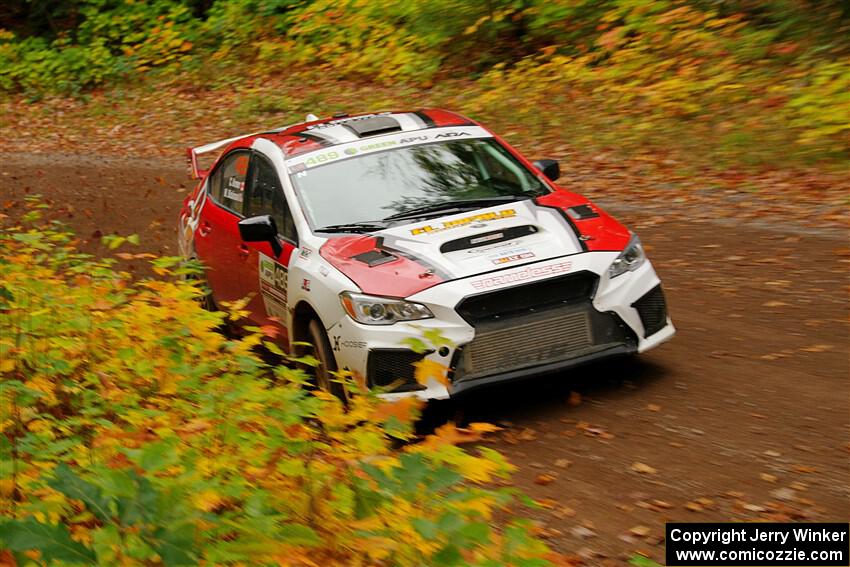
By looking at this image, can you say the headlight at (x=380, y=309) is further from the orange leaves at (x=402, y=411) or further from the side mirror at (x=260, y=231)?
the orange leaves at (x=402, y=411)

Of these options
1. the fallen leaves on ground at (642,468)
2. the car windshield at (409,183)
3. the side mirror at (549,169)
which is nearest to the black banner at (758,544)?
the fallen leaves on ground at (642,468)

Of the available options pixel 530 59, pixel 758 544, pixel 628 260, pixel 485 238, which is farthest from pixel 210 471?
pixel 530 59

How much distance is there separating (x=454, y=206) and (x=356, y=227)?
0.69 meters

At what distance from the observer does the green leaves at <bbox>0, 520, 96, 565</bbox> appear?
9.55 feet

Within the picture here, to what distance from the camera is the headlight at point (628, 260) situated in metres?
6.53

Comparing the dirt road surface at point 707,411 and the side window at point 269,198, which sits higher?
the side window at point 269,198

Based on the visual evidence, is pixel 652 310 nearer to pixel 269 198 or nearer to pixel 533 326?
pixel 533 326

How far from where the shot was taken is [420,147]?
780 cm

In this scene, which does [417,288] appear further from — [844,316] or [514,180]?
[844,316]

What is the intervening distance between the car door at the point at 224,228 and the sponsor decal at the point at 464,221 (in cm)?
186

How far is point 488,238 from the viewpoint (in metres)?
6.58

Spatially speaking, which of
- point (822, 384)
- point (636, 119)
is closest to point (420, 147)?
point (822, 384)

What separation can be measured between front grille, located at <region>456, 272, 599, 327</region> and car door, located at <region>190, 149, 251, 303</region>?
2.53 metres

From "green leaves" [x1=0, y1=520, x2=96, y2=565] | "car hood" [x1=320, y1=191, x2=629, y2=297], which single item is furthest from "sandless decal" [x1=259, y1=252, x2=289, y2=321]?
"green leaves" [x1=0, y1=520, x2=96, y2=565]
